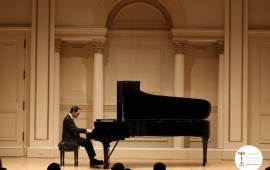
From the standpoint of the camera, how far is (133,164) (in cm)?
971

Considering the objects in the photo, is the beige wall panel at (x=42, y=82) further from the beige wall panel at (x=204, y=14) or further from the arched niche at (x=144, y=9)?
the beige wall panel at (x=204, y=14)

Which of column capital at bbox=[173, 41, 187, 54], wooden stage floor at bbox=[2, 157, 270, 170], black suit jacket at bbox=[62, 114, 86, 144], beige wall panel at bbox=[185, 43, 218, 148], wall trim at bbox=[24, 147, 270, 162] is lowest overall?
wooden stage floor at bbox=[2, 157, 270, 170]

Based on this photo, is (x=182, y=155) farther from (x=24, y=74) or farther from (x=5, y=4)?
(x=5, y=4)

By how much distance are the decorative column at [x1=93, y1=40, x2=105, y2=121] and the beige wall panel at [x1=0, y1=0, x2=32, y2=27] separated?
1.47 meters

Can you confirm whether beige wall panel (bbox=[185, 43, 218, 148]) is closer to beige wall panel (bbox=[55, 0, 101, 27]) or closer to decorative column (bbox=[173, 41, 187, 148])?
decorative column (bbox=[173, 41, 187, 148])

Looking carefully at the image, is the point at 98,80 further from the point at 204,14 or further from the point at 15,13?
the point at 204,14

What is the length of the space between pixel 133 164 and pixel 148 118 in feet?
3.41

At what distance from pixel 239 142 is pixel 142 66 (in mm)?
2497

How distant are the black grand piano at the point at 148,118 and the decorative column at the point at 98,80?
1.56 meters

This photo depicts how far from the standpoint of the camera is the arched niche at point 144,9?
10727mm

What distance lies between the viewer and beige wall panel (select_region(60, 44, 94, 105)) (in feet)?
36.1

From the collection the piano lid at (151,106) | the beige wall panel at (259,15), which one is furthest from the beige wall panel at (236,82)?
the piano lid at (151,106)

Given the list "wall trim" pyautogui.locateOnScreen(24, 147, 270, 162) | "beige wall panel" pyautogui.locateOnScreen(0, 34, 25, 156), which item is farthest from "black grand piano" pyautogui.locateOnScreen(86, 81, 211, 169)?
"beige wall panel" pyautogui.locateOnScreen(0, 34, 25, 156)

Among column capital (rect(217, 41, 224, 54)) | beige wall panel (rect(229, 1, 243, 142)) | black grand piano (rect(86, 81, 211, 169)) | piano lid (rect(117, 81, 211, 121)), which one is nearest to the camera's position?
black grand piano (rect(86, 81, 211, 169))
